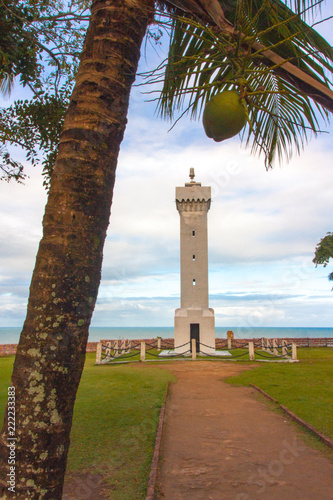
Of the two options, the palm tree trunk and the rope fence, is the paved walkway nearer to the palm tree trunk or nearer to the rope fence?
the palm tree trunk

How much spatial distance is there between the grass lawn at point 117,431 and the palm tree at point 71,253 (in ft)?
11.8

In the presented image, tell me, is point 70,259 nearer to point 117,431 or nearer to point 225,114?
point 225,114

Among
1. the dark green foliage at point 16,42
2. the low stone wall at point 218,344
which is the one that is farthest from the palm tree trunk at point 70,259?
the low stone wall at point 218,344

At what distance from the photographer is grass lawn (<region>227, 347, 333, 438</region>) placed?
8242 millimetres

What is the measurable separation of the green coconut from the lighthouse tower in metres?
22.9

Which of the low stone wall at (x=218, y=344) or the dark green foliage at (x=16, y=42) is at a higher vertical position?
the dark green foliage at (x=16, y=42)

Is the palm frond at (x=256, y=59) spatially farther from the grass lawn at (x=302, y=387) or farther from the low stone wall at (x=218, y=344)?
the low stone wall at (x=218, y=344)

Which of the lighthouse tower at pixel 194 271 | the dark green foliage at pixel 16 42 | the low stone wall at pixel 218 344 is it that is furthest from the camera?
the low stone wall at pixel 218 344

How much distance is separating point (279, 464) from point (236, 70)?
6117 millimetres

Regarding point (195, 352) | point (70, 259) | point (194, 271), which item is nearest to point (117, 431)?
point (70, 259)

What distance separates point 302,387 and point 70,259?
11917 millimetres

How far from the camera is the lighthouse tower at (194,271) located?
25.1 meters

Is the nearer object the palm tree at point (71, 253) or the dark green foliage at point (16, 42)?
the palm tree at point (71, 253)

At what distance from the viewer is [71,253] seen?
194 centimetres
